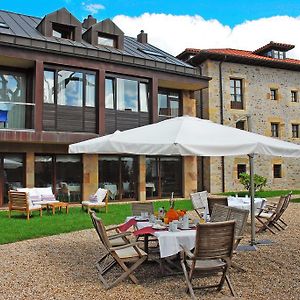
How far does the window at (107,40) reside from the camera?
1780 cm

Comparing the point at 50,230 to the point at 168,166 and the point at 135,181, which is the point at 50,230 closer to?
the point at 135,181

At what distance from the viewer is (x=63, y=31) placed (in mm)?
17094

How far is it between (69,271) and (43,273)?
357 millimetres

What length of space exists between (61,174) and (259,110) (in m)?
13.7

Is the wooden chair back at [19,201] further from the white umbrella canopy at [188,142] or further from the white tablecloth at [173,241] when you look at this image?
the white tablecloth at [173,241]

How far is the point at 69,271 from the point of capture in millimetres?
5355

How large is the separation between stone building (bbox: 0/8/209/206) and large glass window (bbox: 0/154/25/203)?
0.12ft

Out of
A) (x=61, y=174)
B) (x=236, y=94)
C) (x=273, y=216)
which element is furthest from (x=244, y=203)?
(x=236, y=94)

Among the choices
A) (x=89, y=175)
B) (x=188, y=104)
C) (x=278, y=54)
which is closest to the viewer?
(x=89, y=175)

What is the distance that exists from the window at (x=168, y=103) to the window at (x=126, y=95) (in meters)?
1.64

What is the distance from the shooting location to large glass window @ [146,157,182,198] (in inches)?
696

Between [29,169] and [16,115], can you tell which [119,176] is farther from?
[16,115]

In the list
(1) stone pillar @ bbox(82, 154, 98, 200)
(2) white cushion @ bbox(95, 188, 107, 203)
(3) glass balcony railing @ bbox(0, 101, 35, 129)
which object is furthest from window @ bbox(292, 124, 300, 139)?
(3) glass balcony railing @ bbox(0, 101, 35, 129)

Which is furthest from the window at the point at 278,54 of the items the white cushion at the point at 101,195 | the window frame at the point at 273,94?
the white cushion at the point at 101,195
